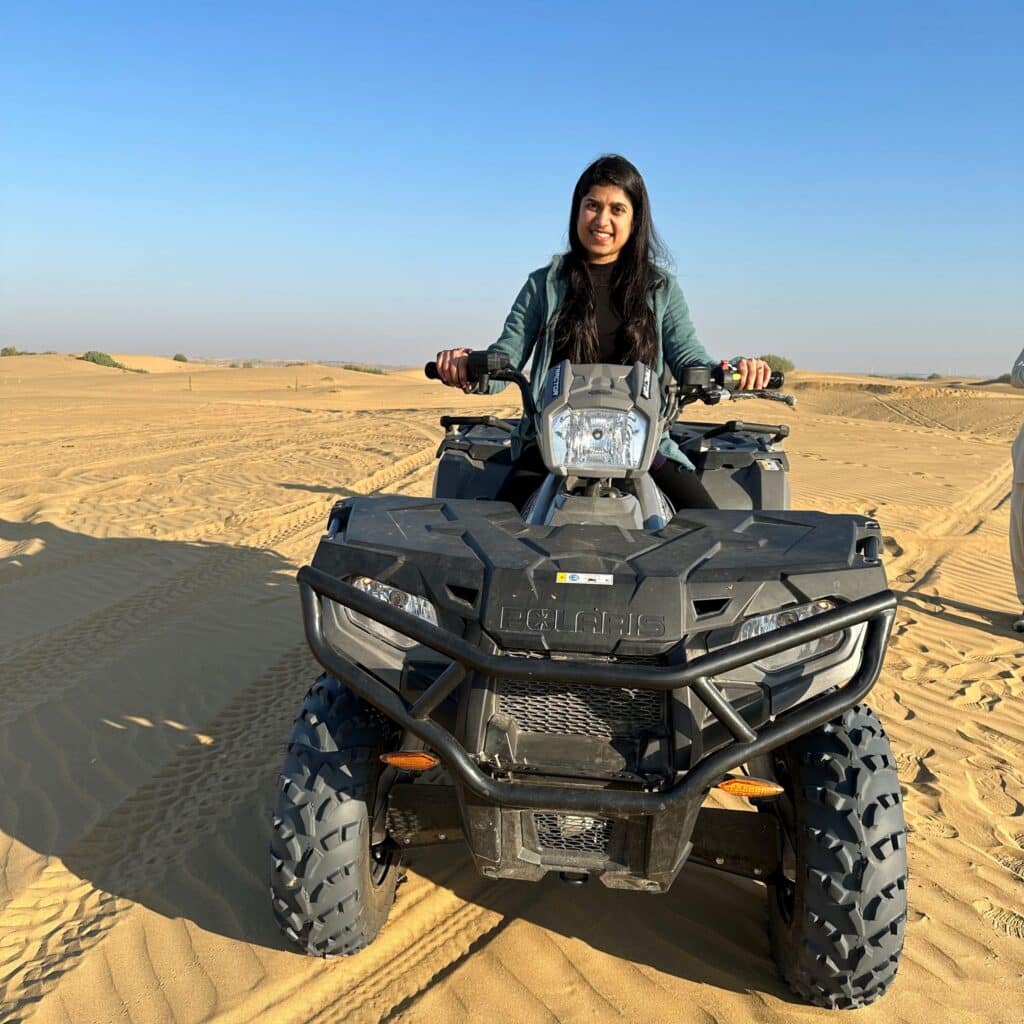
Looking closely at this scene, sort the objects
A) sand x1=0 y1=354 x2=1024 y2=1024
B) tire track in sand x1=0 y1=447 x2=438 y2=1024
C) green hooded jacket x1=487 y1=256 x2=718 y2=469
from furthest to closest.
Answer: green hooded jacket x1=487 y1=256 x2=718 y2=469
tire track in sand x1=0 y1=447 x2=438 y2=1024
sand x1=0 y1=354 x2=1024 y2=1024

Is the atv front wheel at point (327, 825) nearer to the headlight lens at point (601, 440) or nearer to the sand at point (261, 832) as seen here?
the sand at point (261, 832)

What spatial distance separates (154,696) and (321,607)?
2.82m

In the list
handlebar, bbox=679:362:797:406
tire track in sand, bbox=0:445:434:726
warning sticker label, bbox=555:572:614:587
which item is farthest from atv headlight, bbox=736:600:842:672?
tire track in sand, bbox=0:445:434:726

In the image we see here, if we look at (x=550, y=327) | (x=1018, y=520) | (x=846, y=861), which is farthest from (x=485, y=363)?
(x=1018, y=520)

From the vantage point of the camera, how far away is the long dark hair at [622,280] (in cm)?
347

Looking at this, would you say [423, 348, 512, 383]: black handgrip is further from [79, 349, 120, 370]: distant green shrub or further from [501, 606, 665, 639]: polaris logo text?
[79, 349, 120, 370]: distant green shrub

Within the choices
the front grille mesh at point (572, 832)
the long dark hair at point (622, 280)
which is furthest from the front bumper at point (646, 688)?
the long dark hair at point (622, 280)

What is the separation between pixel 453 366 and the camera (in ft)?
10.5

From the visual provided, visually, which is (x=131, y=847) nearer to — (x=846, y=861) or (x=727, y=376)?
(x=846, y=861)

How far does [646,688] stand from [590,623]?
0.62 feet

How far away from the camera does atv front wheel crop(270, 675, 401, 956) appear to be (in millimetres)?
2369

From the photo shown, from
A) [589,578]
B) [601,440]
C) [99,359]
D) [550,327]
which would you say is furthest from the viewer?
[99,359]

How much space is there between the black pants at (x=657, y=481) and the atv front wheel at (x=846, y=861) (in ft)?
4.58

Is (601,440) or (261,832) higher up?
(601,440)
